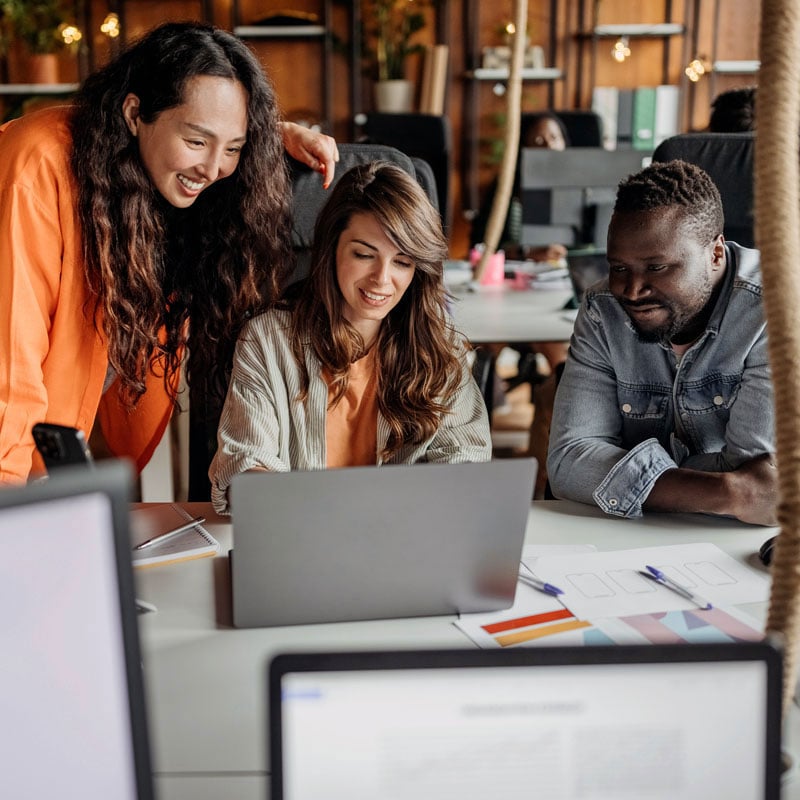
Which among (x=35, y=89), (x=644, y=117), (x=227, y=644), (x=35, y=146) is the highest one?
(x=35, y=89)

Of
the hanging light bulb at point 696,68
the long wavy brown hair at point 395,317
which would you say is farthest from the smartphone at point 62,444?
the hanging light bulb at point 696,68

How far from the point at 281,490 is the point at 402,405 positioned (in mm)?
739

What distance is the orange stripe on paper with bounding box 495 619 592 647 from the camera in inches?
44.3

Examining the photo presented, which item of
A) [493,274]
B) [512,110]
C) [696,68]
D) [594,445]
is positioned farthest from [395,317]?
[696,68]

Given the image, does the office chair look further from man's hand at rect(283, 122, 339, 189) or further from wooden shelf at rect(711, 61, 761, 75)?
wooden shelf at rect(711, 61, 761, 75)

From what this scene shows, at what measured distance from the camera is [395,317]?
5.99 ft

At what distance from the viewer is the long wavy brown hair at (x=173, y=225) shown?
5.57ft

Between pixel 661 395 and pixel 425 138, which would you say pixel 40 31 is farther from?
pixel 661 395

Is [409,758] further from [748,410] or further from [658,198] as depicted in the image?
[658,198]

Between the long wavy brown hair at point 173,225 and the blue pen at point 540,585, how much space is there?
82 centimetres

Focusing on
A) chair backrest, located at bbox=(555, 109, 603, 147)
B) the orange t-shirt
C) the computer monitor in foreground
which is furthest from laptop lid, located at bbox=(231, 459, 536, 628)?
chair backrest, located at bbox=(555, 109, 603, 147)

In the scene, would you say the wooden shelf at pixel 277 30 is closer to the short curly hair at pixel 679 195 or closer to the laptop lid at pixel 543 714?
the short curly hair at pixel 679 195

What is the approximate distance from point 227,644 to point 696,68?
5.50m

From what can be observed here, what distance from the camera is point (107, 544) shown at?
57cm
